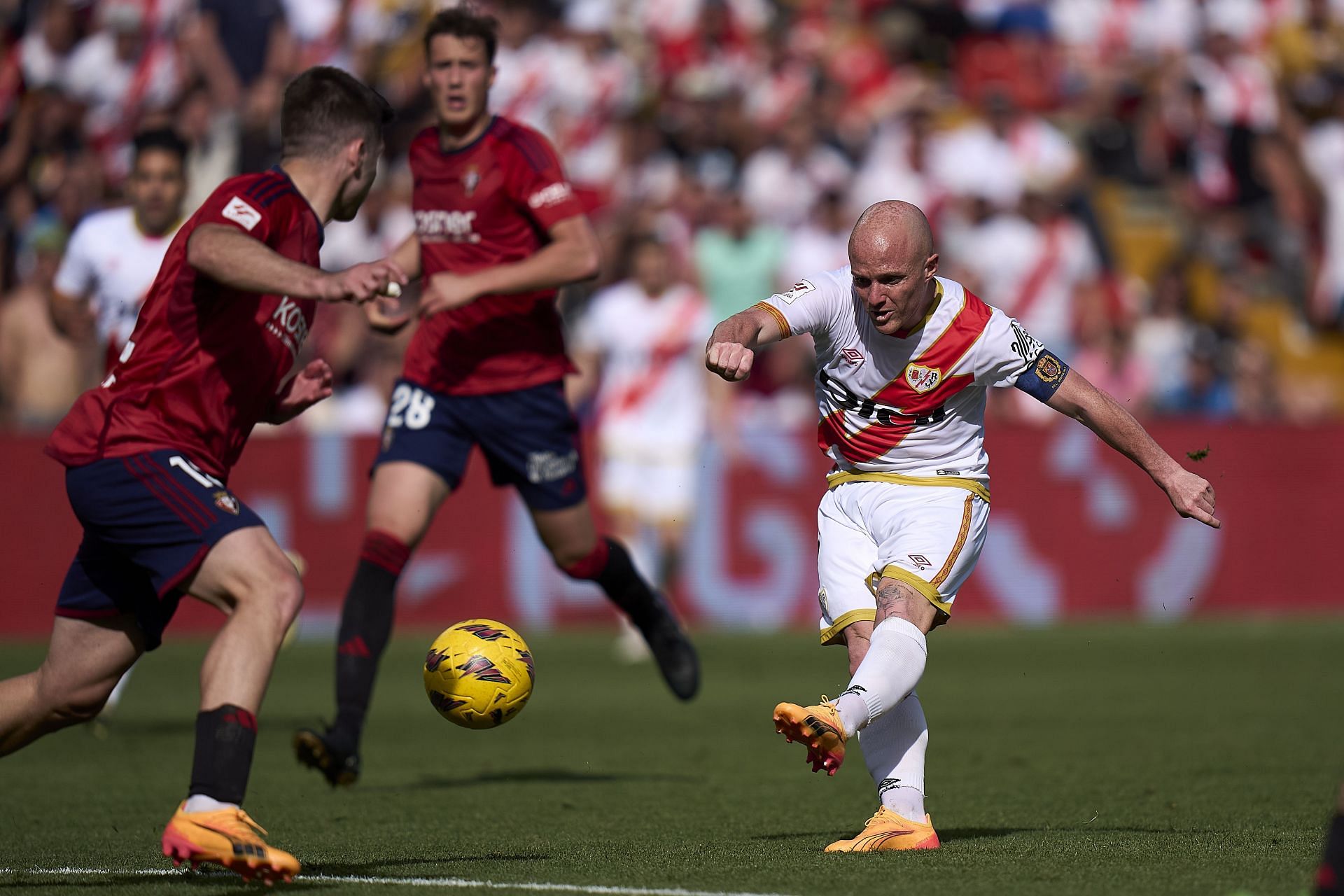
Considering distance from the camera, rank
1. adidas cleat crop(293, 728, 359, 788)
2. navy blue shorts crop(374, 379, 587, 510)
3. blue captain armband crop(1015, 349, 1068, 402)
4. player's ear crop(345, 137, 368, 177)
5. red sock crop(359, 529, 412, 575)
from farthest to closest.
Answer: navy blue shorts crop(374, 379, 587, 510)
red sock crop(359, 529, 412, 575)
adidas cleat crop(293, 728, 359, 788)
blue captain armband crop(1015, 349, 1068, 402)
player's ear crop(345, 137, 368, 177)

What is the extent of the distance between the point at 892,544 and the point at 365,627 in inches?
94.8

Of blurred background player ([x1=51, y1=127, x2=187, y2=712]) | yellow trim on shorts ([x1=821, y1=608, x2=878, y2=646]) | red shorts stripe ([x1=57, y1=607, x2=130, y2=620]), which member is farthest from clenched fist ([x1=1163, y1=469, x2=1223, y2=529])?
blurred background player ([x1=51, y1=127, x2=187, y2=712])

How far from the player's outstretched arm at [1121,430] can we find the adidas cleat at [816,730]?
1.38 metres

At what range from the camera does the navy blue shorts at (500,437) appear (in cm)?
816

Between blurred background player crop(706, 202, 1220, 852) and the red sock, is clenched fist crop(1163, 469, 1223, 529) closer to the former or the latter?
blurred background player crop(706, 202, 1220, 852)

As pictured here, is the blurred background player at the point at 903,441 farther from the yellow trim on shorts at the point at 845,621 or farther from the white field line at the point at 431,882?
the white field line at the point at 431,882

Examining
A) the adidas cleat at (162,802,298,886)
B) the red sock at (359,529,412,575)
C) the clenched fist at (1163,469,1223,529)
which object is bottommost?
the adidas cleat at (162,802,298,886)

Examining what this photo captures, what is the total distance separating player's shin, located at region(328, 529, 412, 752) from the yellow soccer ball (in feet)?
1.46

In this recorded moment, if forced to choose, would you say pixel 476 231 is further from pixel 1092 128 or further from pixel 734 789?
pixel 1092 128

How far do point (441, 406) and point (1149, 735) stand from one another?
413 cm

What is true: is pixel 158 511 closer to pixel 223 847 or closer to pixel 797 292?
pixel 223 847

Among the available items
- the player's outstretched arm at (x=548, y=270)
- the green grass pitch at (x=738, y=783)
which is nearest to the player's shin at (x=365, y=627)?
the green grass pitch at (x=738, y=783)

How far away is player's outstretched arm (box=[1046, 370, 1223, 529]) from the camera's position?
607 centimetres

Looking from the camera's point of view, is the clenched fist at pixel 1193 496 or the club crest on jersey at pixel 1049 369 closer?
the clenched fist at pixel 1193 496
